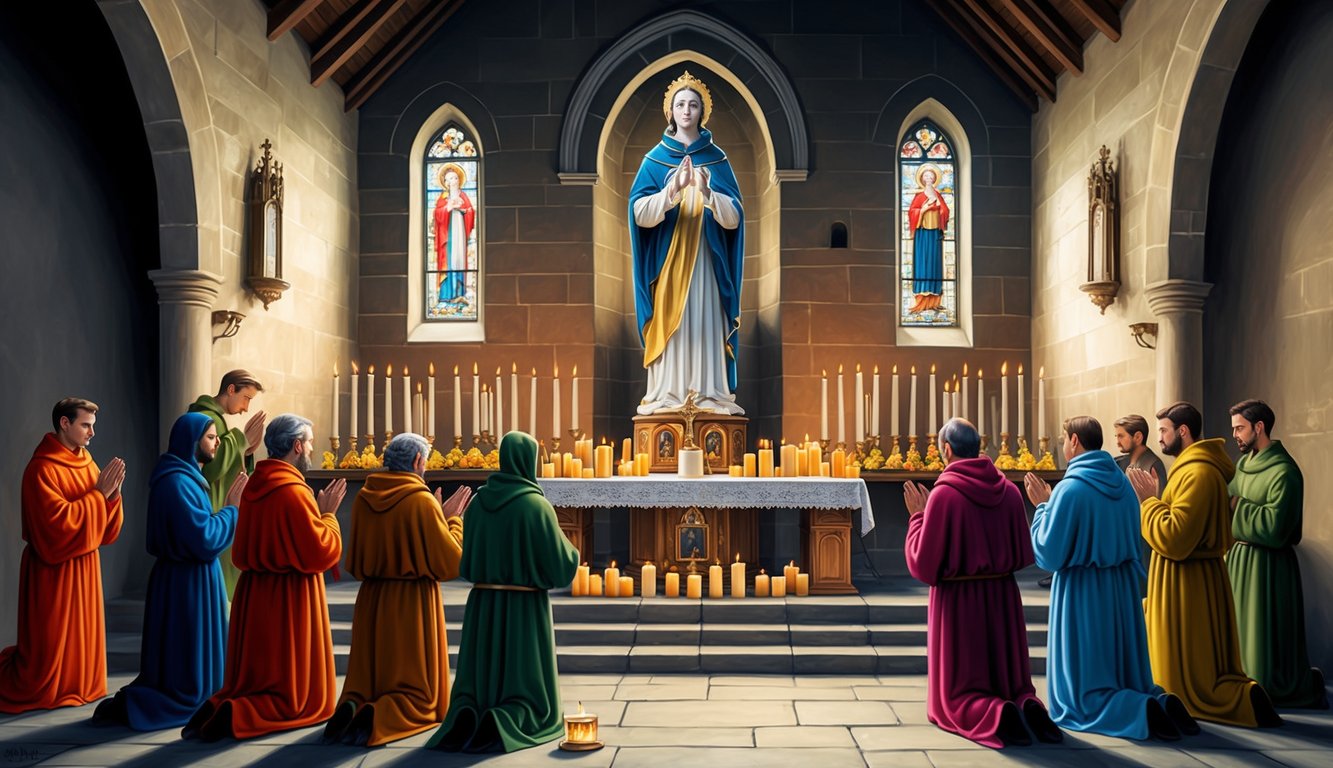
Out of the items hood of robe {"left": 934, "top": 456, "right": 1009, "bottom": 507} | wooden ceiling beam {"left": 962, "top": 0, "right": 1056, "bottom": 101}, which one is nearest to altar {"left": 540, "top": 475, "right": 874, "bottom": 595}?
hood of robe {"left": 934, "top": 456, "right": 1009, "bottom": 507}

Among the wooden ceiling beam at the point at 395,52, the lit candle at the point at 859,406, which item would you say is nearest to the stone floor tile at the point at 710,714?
the lit candle at the point at 859,406

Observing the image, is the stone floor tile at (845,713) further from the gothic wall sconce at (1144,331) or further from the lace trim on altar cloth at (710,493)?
the gothic wall sconce at (1144,331)

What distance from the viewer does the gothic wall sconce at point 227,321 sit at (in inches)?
341

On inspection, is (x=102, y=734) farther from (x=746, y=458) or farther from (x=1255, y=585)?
(x=1255, y=585)

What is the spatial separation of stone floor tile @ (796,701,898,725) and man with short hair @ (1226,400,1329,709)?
6.93 ft

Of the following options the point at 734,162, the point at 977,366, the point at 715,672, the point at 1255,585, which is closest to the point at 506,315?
the point at 734,162

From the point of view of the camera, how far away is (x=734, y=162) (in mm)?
12547

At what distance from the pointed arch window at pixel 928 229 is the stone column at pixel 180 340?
260 inches

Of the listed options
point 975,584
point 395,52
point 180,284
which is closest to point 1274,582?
point 975,584

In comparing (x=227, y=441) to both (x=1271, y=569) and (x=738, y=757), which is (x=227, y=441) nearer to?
(x=738, y=757)

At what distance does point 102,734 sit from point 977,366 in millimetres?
8376

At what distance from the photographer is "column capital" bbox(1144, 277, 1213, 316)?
8.35 metres

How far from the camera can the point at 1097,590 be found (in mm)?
6070

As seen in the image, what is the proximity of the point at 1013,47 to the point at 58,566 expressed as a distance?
8.64 metres
